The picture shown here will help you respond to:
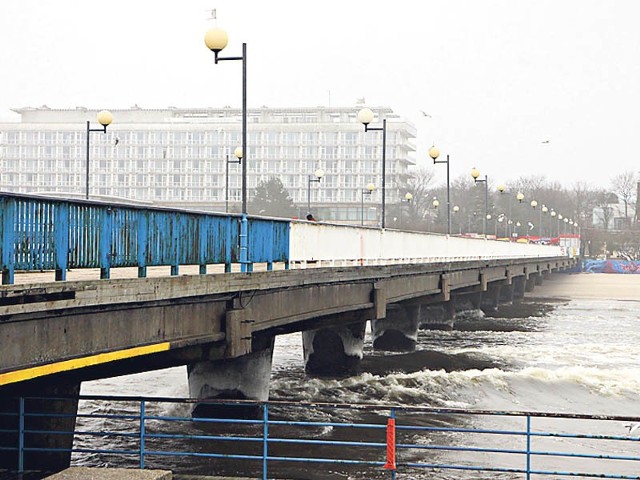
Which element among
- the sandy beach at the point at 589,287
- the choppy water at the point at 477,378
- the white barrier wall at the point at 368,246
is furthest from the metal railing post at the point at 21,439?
the sandy beach at the point at 589,287

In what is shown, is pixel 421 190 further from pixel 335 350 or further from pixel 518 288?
pixel 335 350

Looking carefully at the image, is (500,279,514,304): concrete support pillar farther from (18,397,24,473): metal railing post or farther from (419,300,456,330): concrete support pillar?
(18,397,24,473): metal railing post

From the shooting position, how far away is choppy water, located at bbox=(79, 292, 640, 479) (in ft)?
81.1

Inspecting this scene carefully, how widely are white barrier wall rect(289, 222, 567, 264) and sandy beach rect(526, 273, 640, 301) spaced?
45.1 metres

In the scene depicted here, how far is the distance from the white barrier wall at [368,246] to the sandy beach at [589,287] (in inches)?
1777

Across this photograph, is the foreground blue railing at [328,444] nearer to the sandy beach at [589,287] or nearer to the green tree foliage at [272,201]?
the sandy beach at [589,287]

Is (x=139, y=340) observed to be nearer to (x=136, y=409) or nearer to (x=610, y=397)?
(x=136, y=409)

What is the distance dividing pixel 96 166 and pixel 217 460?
476 feet

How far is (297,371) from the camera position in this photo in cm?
2934

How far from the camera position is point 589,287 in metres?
96.7

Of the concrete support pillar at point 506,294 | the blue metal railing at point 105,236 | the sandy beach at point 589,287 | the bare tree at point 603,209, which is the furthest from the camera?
the bare tree at point 603,209

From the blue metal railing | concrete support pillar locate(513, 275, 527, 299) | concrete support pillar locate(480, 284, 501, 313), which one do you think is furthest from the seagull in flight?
concrete support pillar locate(513, 275, 527, 299)

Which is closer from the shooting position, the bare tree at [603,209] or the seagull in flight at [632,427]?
the seagull in flight at [632,427]

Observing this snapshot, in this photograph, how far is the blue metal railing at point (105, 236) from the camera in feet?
34.6
